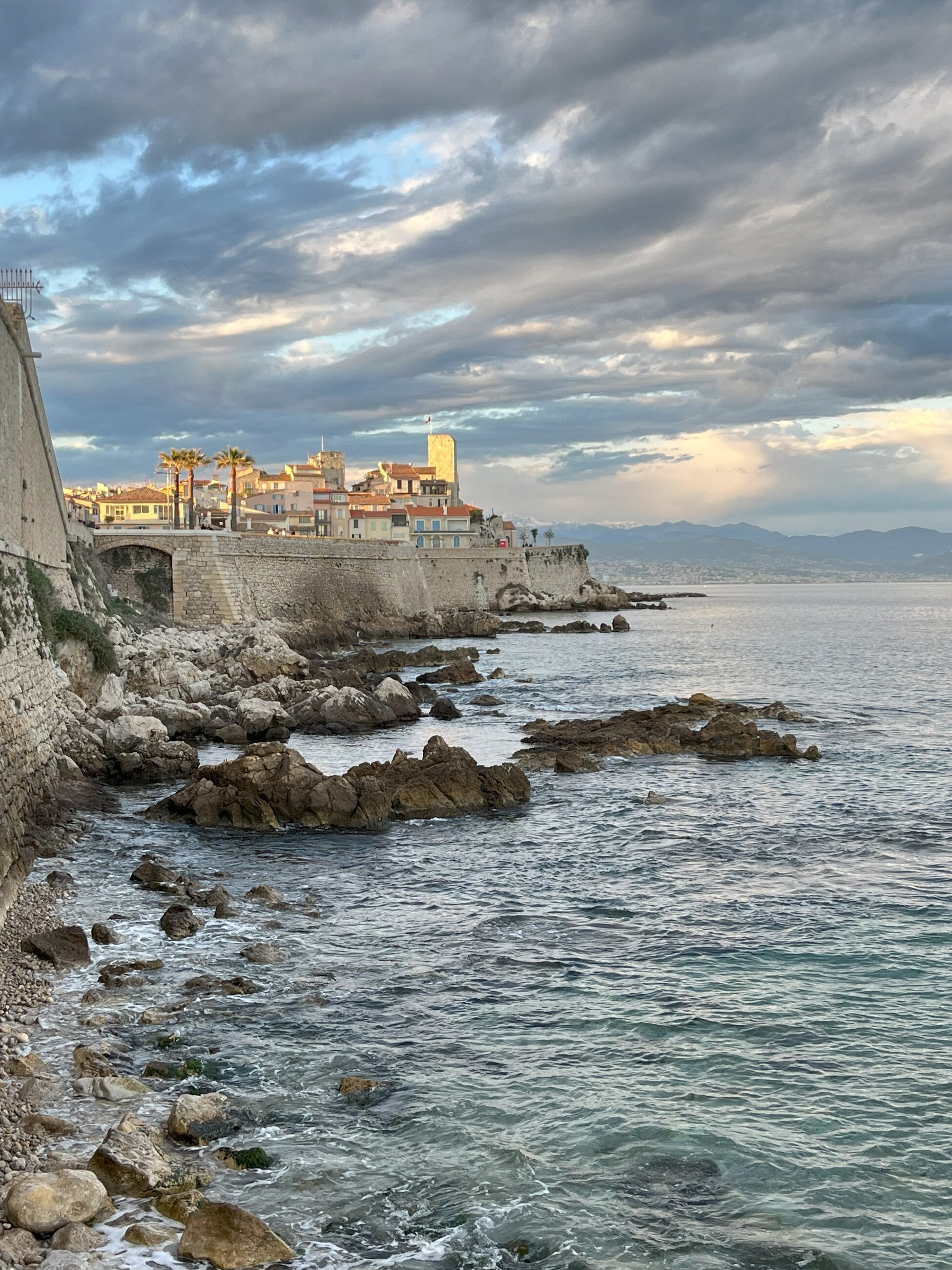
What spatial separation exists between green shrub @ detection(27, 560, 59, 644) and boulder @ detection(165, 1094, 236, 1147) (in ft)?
58.2

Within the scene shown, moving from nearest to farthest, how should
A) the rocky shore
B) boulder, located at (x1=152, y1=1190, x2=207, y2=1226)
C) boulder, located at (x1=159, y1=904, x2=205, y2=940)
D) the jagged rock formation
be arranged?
1. the rocky shore
2. boulder, located at (x1=152, y1=1190, x2=207, y2=1226)
3. boulder, located at (x1=159, y1=904, x2=205, y2=940)
4. the jagged rock formation

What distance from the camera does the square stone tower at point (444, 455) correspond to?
14425 cm

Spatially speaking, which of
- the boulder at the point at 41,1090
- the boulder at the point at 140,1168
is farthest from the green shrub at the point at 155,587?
the boulder at the point at 140,1168

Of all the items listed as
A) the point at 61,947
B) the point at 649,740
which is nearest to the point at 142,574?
the point at 649,740

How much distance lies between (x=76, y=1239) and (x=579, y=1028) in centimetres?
576

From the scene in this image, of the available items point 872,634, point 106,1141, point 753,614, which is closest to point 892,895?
→ point 106,1141

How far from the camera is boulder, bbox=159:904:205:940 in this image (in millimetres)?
14594

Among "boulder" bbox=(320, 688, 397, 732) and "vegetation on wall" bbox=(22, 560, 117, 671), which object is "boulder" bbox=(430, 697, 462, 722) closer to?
"boulder" bbox=(320, 688, 397, 732)

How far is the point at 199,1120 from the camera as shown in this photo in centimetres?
956

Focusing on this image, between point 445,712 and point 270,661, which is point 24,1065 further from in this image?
point 270,661

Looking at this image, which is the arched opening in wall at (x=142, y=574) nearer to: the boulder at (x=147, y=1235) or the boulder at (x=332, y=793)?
the boulder at (x=332, y=793)

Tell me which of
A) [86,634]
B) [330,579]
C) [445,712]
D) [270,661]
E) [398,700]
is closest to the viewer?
[86,634]

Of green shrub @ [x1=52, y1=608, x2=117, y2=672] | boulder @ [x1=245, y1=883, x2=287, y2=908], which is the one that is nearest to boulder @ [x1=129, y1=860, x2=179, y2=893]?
boulder @ [x1=245, y1=883, x2=287, y2=908]

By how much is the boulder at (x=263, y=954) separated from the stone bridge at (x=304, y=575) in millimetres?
43583
